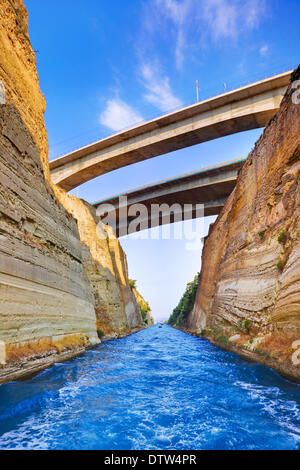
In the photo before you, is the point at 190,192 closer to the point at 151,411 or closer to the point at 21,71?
the point at 21,71

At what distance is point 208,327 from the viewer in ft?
56.3

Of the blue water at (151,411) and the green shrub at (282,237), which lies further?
the green shrub at (282,237)

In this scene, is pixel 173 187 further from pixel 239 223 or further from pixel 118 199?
pixel 239 223

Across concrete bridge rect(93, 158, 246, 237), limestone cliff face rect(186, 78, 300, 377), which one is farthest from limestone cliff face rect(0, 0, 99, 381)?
concrete bridge rect(93, 158, 246, 237)

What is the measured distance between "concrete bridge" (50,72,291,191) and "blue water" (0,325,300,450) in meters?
23.5

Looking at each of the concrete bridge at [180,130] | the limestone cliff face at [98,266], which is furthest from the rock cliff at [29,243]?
the concrete bridge at [180,130]

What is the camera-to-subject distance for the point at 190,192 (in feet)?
104

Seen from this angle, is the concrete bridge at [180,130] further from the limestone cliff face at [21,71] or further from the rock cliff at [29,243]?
the limestone cliff face at [21,71]

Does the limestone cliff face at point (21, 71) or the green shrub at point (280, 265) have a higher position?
the limestone cliff face at point (21, 71)

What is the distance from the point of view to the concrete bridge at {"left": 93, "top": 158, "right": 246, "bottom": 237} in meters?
29.2

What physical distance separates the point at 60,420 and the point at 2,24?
38.6 ft

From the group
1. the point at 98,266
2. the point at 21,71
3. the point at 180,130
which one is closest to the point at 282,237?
the point at 21,71

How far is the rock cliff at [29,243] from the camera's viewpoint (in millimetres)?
6578

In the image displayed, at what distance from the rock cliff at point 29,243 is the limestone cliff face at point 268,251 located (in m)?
7.04
